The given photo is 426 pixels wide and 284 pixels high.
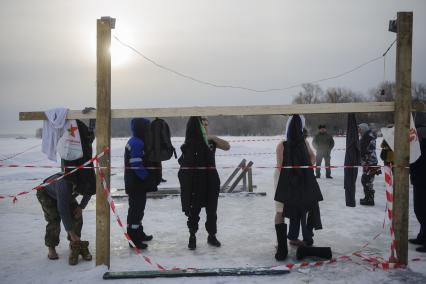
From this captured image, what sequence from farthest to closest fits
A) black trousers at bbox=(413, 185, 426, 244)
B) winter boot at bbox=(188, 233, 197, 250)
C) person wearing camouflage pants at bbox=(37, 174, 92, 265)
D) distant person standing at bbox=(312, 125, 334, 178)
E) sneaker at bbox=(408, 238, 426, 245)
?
1. distant person standing at bbox=(312, 125, 334, 178)
2. sneaker at bbox=(408, 238, 426, 245)
3. winter boot at bbox=(188, 233, 197, 250)
4. black trousers at bbox=(413, 185, 426, 244)
5. person wearing camouflage pants at bbox=(37, 174, 92, 265)

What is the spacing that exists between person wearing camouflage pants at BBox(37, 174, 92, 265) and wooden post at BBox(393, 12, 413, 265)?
14.0 feet

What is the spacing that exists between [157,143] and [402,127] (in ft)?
11.5

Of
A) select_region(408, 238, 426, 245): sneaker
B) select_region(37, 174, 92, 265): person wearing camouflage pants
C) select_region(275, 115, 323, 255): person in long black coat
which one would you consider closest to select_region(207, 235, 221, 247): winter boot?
select_region(275, 115, 323, 255): person in long black coat

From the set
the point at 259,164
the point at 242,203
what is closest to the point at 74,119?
the point at 242,203

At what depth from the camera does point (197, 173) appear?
216 inches

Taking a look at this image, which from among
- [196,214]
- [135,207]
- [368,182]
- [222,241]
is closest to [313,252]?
[222,241]

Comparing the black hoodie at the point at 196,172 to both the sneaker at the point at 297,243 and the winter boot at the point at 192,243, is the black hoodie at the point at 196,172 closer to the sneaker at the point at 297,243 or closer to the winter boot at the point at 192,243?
the winter boot at the point at 192,243

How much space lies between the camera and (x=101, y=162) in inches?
188

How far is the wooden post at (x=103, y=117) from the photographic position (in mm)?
4660

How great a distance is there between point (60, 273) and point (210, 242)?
2.23 m

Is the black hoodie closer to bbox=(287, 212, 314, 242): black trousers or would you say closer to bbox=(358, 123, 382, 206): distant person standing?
bbox=(287, 212, 314, 242): black trousers

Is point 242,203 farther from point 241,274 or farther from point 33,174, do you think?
point 33,174

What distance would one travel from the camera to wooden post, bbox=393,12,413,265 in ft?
15.2

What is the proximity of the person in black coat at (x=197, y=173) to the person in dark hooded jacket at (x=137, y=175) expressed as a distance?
1.88 feet
